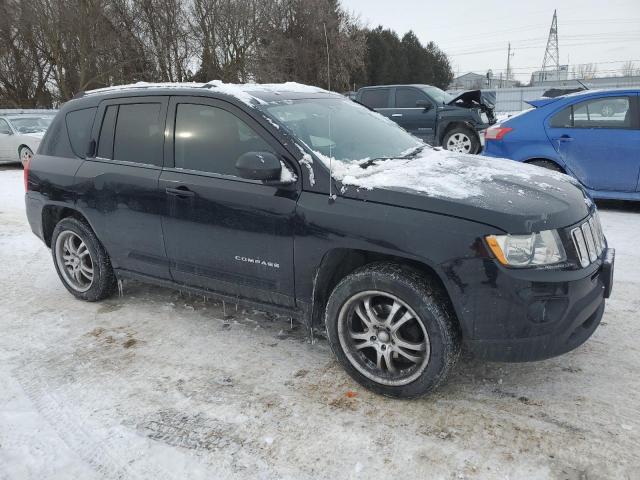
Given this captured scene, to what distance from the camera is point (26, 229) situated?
699 centimetres

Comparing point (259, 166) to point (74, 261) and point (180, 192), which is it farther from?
point (74, 261)

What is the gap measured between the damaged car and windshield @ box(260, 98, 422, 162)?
6.91m

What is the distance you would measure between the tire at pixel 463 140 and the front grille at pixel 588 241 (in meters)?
8.25

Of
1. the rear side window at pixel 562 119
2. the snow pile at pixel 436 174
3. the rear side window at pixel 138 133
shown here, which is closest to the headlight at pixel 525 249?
the snow pile at pixel 436 174

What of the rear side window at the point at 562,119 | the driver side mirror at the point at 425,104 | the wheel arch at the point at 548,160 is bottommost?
the wheel arch at the point at 548,160

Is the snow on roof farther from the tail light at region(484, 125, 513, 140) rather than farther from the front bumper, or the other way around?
the tail light at region(484, 125, 513, 140)

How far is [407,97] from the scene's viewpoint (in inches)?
469

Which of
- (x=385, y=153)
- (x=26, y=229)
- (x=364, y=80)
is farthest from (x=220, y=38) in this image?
(x=385, y=153)

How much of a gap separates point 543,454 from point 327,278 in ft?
4.70

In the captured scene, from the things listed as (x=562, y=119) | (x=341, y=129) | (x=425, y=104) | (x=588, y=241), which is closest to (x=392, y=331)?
(x=588, y=241)

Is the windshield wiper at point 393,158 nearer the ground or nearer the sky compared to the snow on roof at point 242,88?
nearer the ground

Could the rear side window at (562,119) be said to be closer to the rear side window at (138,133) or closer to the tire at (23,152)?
the rear side window at (138,133)

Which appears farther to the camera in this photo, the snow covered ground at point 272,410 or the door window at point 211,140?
the door window at point 211,140

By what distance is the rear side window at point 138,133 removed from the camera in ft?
12.5
